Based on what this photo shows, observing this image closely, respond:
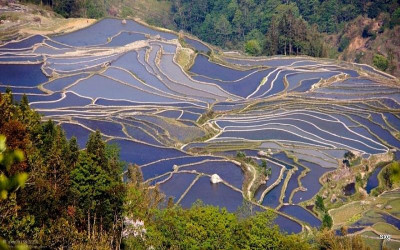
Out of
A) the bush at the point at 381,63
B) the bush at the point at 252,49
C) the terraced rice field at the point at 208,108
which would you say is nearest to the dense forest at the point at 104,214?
the terraced rice field at the point at 208,108

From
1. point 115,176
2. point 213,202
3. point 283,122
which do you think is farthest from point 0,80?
point 115,176

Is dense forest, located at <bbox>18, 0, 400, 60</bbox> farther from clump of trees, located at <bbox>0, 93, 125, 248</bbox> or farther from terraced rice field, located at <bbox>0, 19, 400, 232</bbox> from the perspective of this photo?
clump of trees, located at <bbox>0, 93, 125, 248</bbox>

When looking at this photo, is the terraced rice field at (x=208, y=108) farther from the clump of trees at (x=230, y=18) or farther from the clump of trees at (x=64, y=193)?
the clump of trees at (x=230, y=18)

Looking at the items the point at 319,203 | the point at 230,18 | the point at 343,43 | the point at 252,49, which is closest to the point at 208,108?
the point at 319,203

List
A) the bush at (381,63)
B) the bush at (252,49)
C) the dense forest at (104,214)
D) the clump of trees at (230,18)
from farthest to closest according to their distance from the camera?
the clump of trees at (230,18) → the bush at (252,49) → the bush at (381,63) → the dense forest at (104,214)

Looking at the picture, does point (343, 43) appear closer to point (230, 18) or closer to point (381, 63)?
point (381, 63)

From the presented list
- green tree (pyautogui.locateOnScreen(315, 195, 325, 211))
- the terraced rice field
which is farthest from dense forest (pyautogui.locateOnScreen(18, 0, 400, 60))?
green tree (pyautogui.locateOnScreen(315, 195, 325, 211))

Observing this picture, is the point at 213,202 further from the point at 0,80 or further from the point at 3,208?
the point at 0,80

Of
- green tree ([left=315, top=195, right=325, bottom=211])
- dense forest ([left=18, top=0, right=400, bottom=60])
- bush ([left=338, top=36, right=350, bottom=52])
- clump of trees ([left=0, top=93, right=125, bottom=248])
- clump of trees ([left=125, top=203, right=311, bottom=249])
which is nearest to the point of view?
clump of trees ([left=0, top=93, right=125, bottom=248])
